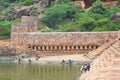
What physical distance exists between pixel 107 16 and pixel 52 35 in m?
10.1

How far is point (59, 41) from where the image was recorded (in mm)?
50094

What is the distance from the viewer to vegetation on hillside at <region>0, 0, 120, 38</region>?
54.1m

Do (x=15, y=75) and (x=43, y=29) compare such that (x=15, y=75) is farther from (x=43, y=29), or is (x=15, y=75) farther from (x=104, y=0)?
(x=104, y=0)

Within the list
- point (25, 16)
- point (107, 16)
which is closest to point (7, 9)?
point (25, 16)

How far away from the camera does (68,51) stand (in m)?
50.1

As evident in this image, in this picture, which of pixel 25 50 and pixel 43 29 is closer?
pixel 25 50

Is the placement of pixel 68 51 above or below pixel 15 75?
below

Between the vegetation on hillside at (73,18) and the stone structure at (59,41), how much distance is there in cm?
398

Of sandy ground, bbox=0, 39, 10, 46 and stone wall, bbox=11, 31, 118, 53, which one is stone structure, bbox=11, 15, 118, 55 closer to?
stone wall, bbox=11, 31, 118, 53

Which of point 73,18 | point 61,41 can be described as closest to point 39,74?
point 61,41

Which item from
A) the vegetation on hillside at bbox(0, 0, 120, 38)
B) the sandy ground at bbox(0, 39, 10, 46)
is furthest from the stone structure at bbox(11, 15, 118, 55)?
the vegetation on hillside at bbox(0, 0, 120, 38)

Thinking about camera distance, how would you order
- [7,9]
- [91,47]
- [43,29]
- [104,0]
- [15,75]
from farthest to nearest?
[7,9] → [104,0] → [43,29] → [91,47] → [15,75]

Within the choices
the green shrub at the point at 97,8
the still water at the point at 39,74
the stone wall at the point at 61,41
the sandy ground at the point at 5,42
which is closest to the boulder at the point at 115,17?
the green shrub at the point at 97,8

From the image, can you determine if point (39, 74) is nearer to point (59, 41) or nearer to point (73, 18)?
point (59, 41)
